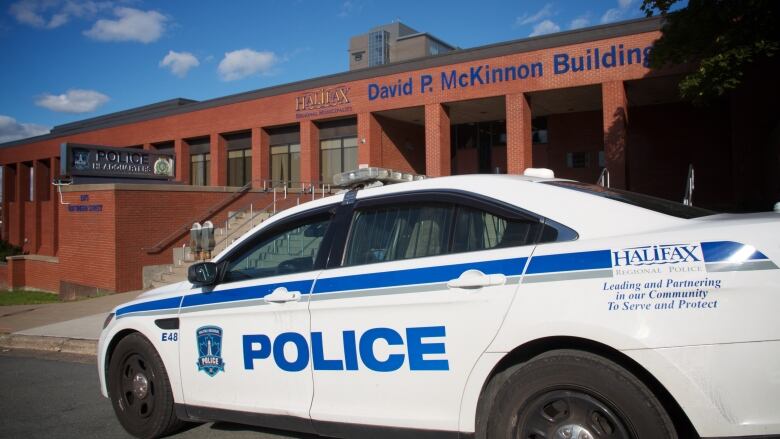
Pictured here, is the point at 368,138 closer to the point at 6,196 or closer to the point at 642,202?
the point at 642,202

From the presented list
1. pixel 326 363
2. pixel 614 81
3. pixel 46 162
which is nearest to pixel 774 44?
pixel 614 81

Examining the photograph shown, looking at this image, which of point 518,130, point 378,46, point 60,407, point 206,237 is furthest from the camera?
point 378,46

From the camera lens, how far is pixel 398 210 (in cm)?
375

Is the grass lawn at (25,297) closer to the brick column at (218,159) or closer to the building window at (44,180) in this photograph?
the brick column at (218,159)

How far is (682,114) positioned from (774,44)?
10.9 m

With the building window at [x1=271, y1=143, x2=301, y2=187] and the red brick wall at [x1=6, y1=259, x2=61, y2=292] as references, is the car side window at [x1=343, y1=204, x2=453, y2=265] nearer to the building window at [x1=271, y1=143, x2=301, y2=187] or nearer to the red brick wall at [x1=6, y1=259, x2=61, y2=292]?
the red brick wall at [x1=6, y1=259, x2=61, y2=292]

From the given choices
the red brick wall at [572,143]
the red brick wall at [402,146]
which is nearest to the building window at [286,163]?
the red brick wall at [402,146]

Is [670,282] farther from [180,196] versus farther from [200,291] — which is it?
[180,196]

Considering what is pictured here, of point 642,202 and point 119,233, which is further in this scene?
point 119,233

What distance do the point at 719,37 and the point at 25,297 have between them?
19532 millimetres

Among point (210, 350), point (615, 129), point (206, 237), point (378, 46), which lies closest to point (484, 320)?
point (210, 350)

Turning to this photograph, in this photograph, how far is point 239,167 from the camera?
2791 centimetres

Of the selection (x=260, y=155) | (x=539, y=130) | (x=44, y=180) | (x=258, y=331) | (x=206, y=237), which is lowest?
(x=258, y=331)

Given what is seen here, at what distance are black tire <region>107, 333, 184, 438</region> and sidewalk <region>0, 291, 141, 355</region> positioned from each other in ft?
15.4
